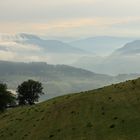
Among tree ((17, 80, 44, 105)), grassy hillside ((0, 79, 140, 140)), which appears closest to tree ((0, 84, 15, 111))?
tree ((17, 80, 44, 105))

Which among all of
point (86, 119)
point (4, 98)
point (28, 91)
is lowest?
point (86, 119)

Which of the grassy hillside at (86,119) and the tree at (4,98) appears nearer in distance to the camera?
the grassy hillside at (86,119)

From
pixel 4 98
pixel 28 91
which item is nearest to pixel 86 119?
pixel 4 98

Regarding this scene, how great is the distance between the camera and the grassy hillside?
5196 cm

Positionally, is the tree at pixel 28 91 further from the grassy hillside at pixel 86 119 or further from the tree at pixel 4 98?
the grassy hillside at pixel 86 119

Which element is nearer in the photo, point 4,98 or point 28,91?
point 4,98

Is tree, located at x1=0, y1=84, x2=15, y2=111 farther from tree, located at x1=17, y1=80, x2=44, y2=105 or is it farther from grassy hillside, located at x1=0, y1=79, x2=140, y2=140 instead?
grassy hillside, located at x1=0, y1=79, x2=140, y2=140

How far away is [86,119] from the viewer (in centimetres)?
5831

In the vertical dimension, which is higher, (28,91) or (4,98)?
(28,91)

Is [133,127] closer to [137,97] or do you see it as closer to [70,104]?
[137,97]

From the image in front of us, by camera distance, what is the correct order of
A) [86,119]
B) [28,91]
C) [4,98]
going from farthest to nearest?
[28,91] → [4,98] → [86,119]

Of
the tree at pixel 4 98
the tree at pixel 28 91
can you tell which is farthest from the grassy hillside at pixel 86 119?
the tree at pixel 28 91

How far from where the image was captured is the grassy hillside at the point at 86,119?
52.0m

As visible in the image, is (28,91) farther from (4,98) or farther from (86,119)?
(86,119)
